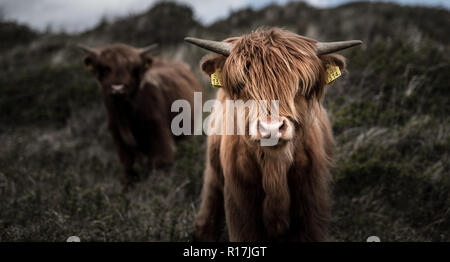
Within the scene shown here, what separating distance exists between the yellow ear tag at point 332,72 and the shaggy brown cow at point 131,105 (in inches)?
137

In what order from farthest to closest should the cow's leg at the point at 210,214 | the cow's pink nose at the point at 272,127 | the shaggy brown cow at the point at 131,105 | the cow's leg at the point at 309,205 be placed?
the shaggy brown cow at the point at 131,105, the cow's leg at the point at 210,214, the cow's leg at the point at 309,205, the cow's pink nose at the point at 272,127

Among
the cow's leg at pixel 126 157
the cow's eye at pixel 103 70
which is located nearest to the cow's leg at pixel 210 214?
the cow's leg at pixel 126 157

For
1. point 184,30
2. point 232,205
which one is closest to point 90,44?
point 184,30

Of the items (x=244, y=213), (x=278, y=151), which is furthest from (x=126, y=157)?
(x=278, y=151)

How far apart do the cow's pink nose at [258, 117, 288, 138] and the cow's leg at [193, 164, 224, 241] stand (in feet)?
4.93

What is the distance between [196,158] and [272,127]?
3.55 meters

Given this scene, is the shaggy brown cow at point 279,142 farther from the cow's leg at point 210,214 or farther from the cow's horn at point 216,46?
the cow's leg at point 210,214

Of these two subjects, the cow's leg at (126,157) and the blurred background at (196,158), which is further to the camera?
the cow's leg at (126,157)

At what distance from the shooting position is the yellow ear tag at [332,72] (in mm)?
2721

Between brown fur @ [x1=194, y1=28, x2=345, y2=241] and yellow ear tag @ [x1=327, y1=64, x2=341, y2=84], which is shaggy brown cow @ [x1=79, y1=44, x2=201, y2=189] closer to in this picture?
brown fur @ [x1=194, y1=28, x2=345, y2=241]

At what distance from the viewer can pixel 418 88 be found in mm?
5594

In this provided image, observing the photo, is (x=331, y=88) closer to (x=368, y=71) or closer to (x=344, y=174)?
(x=368, y=71)
